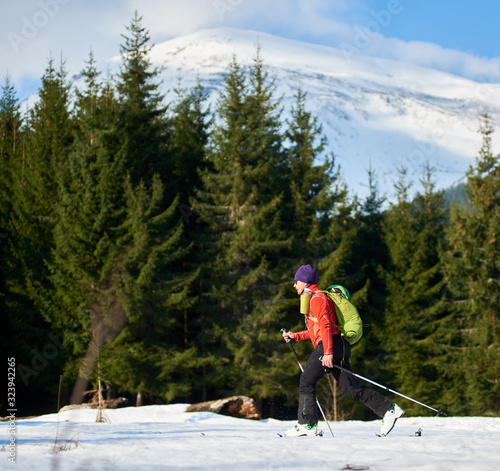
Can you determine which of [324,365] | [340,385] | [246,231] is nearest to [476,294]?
[246,231]

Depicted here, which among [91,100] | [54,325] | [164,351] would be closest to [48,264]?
[54,325]

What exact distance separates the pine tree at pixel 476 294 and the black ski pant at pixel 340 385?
23.3m

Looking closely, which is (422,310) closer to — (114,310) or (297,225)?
(297,225)

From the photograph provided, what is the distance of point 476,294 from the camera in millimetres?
27422

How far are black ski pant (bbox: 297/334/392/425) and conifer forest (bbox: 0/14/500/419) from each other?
54.5ft

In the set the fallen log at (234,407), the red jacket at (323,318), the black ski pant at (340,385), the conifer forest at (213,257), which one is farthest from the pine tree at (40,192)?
the red jacket at (323,318)

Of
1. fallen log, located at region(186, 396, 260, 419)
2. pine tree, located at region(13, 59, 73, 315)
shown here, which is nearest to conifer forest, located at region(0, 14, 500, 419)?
pine tree, located at region(13, 59, 73, 315)

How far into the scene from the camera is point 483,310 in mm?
27531

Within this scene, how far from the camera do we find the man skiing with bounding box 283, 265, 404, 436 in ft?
18.2

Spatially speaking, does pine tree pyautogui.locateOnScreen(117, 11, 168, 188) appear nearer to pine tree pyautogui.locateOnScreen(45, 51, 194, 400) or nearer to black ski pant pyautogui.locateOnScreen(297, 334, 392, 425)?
pine tree pyautogui.locateOnScreen(45, 51, 194, 400)

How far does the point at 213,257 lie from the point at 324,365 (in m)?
21.6

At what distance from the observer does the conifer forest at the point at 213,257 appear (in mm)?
23703

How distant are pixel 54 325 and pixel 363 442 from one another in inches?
842

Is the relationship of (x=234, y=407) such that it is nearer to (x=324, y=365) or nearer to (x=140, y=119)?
(x=324, y=365)
